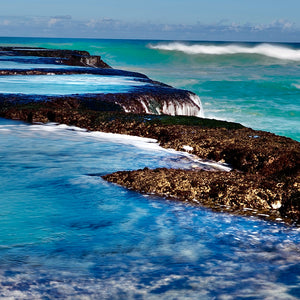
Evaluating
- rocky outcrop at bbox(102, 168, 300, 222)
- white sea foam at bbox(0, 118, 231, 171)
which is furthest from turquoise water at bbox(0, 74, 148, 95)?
rocky outcrop at bbox(102, 168, 300, 222)

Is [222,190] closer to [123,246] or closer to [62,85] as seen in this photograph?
[123,246]

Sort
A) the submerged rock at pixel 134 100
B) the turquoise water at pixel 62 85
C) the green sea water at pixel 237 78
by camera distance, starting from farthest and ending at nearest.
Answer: the green sea water at pixel 237 78
the turquoise water at pixel 62 85
the submerged rock at pixel 134 100

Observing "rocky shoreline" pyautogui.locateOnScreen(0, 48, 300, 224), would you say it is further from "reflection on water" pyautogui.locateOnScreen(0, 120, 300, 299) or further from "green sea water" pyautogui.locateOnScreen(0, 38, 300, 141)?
"green sea water" pyautogui.locateOnScreen(0, 38, 300, 141)

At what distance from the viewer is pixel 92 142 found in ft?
21.8

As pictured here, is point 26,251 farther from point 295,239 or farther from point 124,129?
point 124,129

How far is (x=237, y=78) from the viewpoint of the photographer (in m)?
35.8

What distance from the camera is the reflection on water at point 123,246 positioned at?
8.84ft

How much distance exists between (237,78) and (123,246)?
33.7 meters

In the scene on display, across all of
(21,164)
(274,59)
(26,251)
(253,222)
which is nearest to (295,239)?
(253,222)

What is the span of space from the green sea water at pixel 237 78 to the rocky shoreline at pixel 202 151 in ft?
35.9

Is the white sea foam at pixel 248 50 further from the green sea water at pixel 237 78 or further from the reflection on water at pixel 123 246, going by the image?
the reflection on water at pixel 123 246

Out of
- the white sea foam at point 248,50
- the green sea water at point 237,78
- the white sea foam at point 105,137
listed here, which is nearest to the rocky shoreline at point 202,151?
the white sea foam at point 105,137

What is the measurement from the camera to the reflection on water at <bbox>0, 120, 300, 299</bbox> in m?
2.69

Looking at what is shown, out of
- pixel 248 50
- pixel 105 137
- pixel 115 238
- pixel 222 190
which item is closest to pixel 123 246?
pixel 115 238
